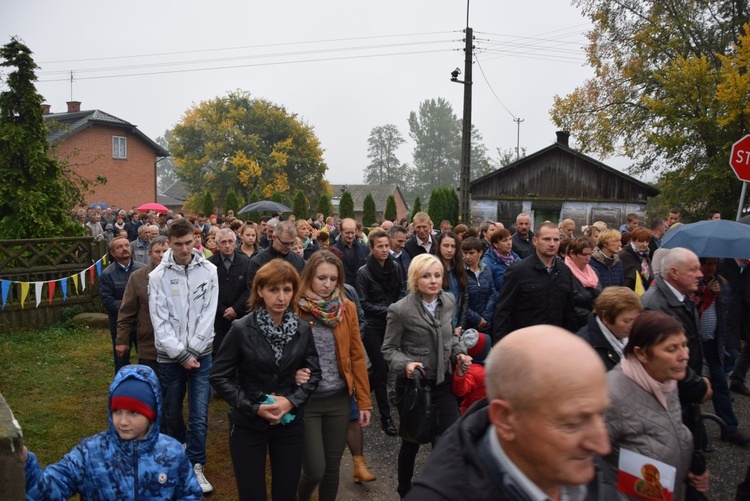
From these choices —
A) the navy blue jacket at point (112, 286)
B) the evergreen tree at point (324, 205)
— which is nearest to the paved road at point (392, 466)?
the navy blue jacket at point (112, 286)

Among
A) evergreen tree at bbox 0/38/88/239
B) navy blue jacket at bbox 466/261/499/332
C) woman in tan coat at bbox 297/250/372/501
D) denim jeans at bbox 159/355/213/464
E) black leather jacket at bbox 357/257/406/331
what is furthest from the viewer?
evergreen tree at bbox 0/38/88/239

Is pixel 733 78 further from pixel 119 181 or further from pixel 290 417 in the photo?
pixel 119 181

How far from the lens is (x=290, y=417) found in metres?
3.71

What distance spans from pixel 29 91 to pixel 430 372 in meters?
10.6

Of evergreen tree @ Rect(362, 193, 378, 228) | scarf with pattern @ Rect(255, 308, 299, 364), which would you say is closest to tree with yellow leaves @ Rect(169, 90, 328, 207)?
evergreen tree @ Rect(362, 193, 378, 228)

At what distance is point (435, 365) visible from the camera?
4.53 m

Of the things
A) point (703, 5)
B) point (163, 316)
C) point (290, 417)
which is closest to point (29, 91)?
point (163, 316)

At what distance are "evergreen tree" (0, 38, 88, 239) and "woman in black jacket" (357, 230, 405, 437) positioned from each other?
26.2ft

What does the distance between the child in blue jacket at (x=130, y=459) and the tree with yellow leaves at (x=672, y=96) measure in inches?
899

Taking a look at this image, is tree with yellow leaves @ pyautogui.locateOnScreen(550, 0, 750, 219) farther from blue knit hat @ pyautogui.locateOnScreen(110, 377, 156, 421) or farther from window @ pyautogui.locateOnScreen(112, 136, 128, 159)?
window @ pyautogui.locateOnScreen(112, 136, 128, 159)

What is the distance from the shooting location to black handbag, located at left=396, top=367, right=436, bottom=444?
419 centimetres

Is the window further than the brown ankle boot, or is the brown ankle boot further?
the window

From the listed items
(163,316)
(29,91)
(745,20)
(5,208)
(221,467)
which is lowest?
(221,467)

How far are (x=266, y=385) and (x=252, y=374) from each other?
114mm
